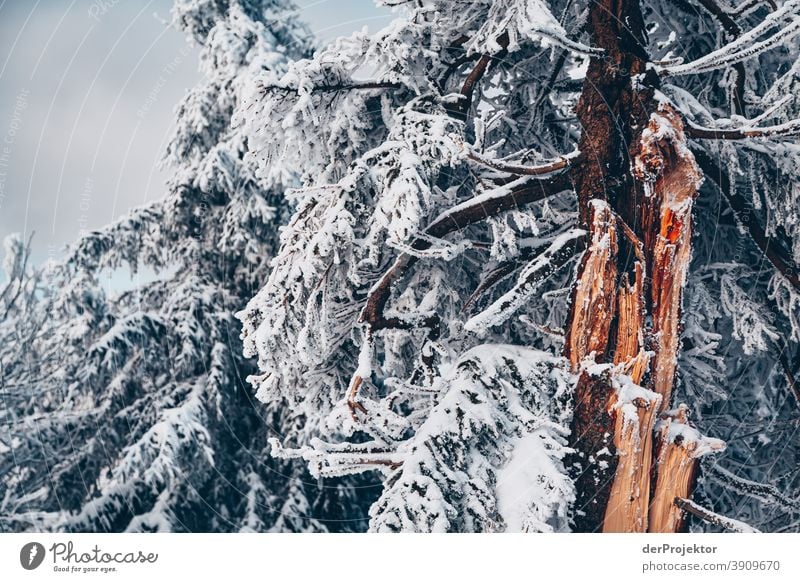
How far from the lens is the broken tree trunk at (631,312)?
12.3 ft

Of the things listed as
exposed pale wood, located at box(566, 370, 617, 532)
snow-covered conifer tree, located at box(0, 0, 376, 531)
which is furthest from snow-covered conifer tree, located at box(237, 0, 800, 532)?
snow-covered conifer tree, located at box(0, 0, 376, 531)

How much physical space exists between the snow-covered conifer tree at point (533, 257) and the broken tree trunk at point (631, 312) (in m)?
0.01

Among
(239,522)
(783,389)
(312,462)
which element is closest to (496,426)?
(312,462)

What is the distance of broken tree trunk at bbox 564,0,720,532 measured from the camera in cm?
374

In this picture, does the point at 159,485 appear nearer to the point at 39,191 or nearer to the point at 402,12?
the point at 39,191

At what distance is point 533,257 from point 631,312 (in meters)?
0.77

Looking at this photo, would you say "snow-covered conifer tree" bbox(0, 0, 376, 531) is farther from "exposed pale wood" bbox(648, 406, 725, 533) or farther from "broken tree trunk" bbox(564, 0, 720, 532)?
"exposed pale wood" bbox(648, 406, 725, 533)

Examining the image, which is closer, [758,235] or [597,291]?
[597,291]

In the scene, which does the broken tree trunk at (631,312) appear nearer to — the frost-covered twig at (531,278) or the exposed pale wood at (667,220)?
the exposed pale wood at (667,220)

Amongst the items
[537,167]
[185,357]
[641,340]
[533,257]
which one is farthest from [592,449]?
[185,357]

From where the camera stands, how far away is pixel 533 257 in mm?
4375

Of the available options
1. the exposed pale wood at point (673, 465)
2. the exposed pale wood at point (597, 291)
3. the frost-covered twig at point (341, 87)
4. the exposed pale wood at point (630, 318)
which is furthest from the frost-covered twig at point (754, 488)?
A: the frost-covered twig at point (341, 87)

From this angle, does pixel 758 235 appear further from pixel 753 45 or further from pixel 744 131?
pixel 753 45

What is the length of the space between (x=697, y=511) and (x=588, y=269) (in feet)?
4.53
